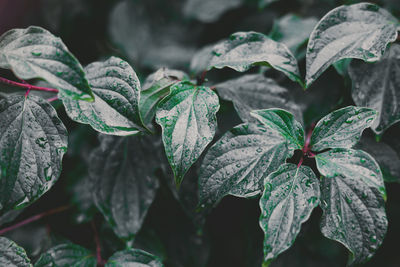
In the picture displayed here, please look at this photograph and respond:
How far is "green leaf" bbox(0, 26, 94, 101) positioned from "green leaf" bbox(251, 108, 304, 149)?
0.31 metres

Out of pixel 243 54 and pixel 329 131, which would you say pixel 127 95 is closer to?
pixel 243 54

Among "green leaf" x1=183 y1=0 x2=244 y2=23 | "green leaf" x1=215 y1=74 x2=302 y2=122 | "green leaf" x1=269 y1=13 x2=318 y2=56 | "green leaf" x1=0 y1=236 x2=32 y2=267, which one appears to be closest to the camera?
"green leaf" x1=0 y1=236 x2=32 y2=267

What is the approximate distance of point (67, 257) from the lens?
771mm

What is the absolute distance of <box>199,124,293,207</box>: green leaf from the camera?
0.64 meters

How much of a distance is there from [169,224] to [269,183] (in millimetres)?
440

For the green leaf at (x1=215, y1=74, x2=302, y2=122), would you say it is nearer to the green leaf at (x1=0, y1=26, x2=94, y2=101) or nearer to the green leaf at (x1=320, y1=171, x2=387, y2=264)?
the green leaf at (x1=320, y1=171, x2=387, y2=264)

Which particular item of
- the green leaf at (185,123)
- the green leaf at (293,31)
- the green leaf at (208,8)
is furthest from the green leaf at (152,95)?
the green leaf at (208,8)

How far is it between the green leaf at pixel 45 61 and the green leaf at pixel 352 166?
1.37 ft

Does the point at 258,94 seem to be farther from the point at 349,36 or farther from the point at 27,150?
the point at 27,150

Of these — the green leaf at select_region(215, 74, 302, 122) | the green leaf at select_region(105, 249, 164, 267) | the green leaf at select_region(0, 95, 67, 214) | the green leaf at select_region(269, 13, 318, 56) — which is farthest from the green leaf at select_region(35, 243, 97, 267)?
the green leaf at select_region(269, 13, 318, 56)

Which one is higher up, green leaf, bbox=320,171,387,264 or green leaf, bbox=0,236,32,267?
green leaf, bbox=320,171,387,264

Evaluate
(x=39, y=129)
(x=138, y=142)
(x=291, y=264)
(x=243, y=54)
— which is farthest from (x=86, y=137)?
(x=291, y=264)

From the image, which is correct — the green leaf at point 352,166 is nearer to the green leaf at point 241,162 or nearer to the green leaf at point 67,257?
the green leaf at point 241,162

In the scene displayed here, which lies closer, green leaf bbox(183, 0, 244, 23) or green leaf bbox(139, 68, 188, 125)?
green leaf bbox(139, 68, 188, 125)
